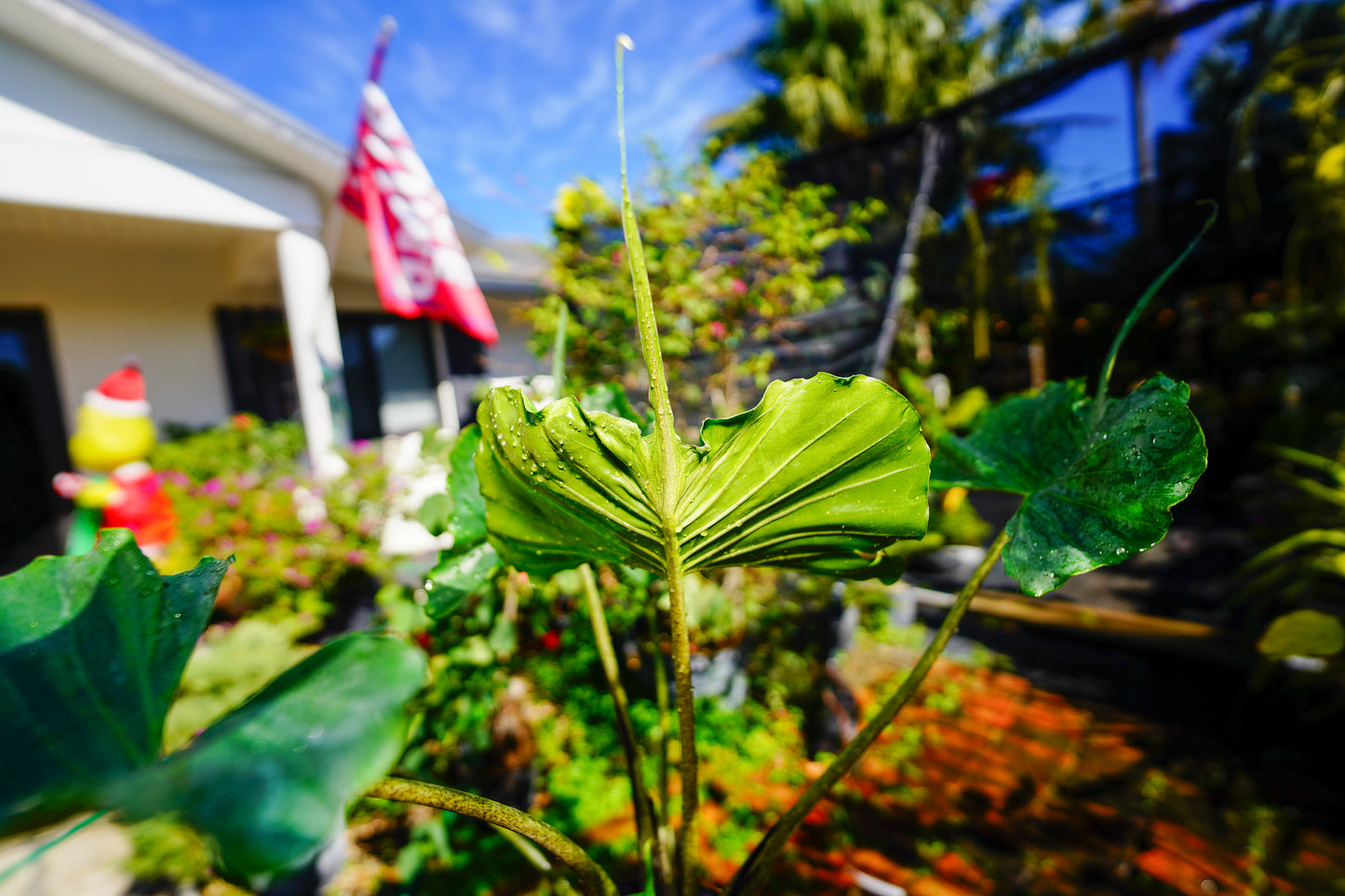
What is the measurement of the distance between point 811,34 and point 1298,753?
12.7 metres

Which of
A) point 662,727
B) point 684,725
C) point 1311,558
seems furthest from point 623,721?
point 1311,558

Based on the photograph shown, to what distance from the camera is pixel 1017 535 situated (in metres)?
0.52

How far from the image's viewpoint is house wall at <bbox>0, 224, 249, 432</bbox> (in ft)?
15.1

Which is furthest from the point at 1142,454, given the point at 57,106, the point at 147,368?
the point at 147,368

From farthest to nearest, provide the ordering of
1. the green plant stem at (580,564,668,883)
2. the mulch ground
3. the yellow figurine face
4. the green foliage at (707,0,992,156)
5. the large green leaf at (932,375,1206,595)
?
the green foliage at (707,0,992,156)
the yellow figurine face
the mulch ground
the green plant stem at (580,564,668,883)
the large green leaf at (932,375,1206,595)

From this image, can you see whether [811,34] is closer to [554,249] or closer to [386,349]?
[386,349]

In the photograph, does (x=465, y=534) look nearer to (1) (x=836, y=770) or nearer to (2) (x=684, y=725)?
(2) (x=684, y=725)

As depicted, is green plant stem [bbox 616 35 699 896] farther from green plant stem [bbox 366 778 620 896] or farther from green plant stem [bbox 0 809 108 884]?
green plant stem [bbox 0 809 108 884]

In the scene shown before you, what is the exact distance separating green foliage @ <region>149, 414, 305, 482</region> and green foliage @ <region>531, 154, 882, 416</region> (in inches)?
124

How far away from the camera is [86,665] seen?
0.36m

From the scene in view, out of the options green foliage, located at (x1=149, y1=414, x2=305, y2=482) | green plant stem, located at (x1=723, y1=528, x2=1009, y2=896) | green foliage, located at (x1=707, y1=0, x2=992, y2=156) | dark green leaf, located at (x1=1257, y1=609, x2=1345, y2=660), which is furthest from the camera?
green foliage, located at (x1=707, y1=0, x2=992, y2=156)

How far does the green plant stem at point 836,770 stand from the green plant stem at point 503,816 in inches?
5.2

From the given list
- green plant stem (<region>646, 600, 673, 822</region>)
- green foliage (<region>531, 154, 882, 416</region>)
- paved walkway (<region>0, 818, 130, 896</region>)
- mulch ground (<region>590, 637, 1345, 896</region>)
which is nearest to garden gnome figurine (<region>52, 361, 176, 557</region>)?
paved walkway (<region>0, 818, 130, 896</region>)

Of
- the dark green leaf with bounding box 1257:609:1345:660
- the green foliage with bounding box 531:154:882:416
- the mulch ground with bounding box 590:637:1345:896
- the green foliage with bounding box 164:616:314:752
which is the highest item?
the green foliage with bounding box 531:154:882:416
